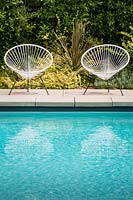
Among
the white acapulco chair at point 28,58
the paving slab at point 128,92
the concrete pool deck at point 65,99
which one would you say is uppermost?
the white acapulco chair at point 28,58

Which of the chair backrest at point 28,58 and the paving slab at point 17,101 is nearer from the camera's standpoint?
the paving slab at point 17,101

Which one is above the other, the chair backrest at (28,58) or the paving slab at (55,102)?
the chair backrest at (28,58)

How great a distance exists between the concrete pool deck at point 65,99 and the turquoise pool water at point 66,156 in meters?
0.15

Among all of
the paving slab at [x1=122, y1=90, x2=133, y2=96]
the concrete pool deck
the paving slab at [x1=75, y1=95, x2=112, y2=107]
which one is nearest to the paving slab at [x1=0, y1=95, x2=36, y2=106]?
the concrete pool deck

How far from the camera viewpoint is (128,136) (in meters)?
6.25

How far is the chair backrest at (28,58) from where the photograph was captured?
331 inches

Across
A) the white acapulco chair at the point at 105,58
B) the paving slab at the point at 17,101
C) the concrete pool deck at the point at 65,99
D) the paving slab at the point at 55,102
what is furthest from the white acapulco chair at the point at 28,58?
the paving slab at the point at 55,102

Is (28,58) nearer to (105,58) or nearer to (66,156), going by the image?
(105,58)

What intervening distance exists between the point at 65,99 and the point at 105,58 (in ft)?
5.65

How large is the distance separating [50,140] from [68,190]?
201cm

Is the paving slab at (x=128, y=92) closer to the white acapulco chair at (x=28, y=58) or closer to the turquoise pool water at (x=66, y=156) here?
the turquoise pool water at (x=66, y=156)

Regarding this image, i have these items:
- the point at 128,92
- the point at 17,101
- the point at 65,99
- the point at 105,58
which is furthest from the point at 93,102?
the point at 105,58

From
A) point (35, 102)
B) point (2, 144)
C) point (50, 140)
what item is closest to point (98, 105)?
point (35, 102)

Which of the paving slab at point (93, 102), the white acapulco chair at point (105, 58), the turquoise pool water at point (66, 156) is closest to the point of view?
the turquoise pool water at point (66, 156)
